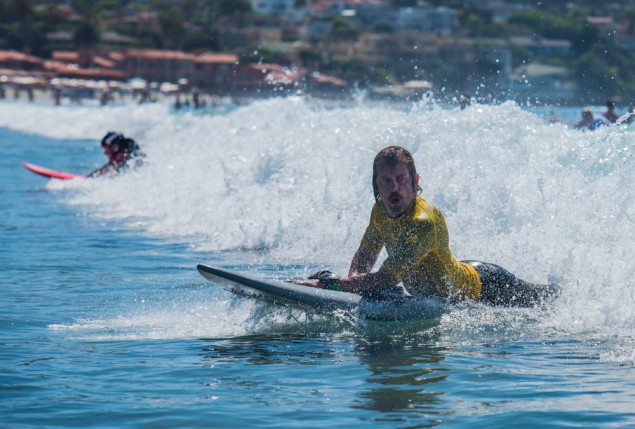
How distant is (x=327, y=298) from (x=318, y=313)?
0.22 m

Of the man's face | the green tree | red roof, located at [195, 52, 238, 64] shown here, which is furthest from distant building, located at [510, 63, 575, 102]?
the man's face

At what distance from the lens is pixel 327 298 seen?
26.2 ft

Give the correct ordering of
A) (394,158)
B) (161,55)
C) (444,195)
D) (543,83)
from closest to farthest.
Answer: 1. (394,158)
2. (444,195)
3. (543,83)
4. (161,55)

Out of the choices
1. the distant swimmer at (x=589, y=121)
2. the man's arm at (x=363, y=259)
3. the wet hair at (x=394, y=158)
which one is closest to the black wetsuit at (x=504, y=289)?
the man's arm at (x=363, y=259)

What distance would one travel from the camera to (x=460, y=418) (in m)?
6.20

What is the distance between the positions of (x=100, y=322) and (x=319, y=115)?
15.7 m

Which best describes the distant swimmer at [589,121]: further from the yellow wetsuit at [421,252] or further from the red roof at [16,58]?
the red roof at [16,58]

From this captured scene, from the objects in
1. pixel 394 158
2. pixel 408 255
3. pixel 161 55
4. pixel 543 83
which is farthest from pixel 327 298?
pixel 161 55

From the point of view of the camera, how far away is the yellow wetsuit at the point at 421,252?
761 centimetres

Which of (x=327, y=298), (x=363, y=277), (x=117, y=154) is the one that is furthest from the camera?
(x=117, y=154)

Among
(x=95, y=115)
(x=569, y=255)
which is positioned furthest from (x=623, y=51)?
(x=569, y=255)

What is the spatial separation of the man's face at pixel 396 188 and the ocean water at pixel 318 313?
0.97m

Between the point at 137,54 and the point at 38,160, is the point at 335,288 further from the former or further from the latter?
the point at 137,54

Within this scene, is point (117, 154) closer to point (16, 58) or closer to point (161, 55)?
point (161, 55)
